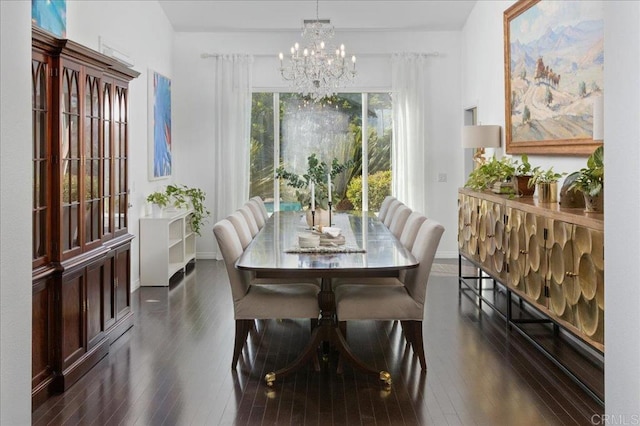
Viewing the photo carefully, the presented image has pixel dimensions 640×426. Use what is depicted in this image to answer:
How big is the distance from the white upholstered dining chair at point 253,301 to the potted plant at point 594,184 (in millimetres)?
1748

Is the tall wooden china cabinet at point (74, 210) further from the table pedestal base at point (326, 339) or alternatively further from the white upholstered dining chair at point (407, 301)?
the white upholstered dining chair at point (407, 301)

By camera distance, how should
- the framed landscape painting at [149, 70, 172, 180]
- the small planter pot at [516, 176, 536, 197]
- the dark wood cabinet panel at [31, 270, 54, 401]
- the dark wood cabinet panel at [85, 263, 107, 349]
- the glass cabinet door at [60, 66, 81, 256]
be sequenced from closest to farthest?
the dark wood cabinet panel at [31, 270, 54, 401] → the glass cabinet door at [60, 66, 81, 256] → the dark wood cabinet panel at [85, 263, 107, 349] → the small planter pot at [516, 176, 536, 197] → the framed landscape painting at [149, 70, 172, 180]

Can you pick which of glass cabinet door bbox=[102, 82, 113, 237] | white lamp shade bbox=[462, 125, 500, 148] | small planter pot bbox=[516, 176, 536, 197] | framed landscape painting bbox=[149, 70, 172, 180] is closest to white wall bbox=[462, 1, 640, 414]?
small planter pot bbox=[516, 176, 536, 197]

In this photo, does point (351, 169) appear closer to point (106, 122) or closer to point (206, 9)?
point (206, 9)

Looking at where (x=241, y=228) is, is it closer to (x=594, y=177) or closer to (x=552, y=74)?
(x=594, y=177)

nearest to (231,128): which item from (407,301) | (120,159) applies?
(120,159)

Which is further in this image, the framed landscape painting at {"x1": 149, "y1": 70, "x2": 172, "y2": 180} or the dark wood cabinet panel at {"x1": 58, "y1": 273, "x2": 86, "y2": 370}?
the framed landscape painting at {"x1": 149, "y1": 70, "x2": 172, "y2": 180}

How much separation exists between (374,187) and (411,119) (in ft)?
3.57

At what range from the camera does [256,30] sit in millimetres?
9000

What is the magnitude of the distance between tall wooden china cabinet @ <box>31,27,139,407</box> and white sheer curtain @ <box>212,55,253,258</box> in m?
3.94

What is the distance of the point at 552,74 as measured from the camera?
18.3 feet

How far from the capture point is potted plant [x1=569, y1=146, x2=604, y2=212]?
3.82m

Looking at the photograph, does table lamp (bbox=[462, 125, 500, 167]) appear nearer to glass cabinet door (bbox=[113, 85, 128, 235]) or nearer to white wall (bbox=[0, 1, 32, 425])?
glass cabinet door (bbox=[113, 85, 128, 235])

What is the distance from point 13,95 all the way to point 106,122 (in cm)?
266
